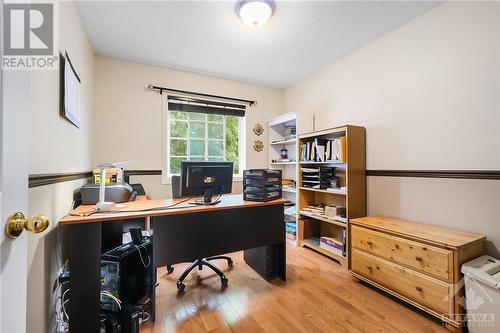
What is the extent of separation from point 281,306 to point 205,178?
120 centimetres

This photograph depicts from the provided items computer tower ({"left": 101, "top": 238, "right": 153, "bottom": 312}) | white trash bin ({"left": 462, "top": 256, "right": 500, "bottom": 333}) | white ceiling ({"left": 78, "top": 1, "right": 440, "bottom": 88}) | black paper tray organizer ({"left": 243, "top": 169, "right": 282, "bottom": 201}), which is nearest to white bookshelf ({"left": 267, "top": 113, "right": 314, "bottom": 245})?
white ceiling ({"left": 78, "top": 1, "right": 440, "bottom": 88})

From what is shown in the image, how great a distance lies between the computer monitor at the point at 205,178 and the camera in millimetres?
1804

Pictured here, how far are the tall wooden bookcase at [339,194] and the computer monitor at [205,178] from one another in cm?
134

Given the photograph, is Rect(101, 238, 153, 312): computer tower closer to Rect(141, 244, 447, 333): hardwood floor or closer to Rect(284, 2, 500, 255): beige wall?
Rect(141, 244, 447, 333): hardwood floor

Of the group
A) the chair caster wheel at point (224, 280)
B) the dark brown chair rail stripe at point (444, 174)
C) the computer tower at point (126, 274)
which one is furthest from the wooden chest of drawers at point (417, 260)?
the computer tower at point (126, 274)

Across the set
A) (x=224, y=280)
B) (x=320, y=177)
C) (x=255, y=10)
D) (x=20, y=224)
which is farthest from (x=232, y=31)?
(x=224, y=280)

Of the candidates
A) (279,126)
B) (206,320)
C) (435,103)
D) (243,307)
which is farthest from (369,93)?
(206,320)

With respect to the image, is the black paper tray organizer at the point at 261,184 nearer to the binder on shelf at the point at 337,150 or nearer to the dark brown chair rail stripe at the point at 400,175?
the binder on shelf at the point at 337,150

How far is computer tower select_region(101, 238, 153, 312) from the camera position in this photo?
1.56m

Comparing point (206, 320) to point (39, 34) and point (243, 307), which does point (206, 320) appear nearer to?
point (243, 307)

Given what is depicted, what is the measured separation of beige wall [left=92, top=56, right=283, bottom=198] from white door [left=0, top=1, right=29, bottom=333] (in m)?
2.48

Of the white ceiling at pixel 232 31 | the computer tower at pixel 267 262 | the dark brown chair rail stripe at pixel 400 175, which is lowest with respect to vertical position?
the computer tower at pixel 267 262

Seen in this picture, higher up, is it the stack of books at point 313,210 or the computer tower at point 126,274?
the stack of books at point 313,210

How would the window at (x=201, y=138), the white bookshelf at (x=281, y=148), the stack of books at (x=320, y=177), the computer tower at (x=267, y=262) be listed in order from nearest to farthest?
1. the computer tower at (x=267, y=262)
2. the stack of books at (x=320, y=177)
3. the window at (x=201, y=138)
4. the white bookshelf at (x=281, y=148)
